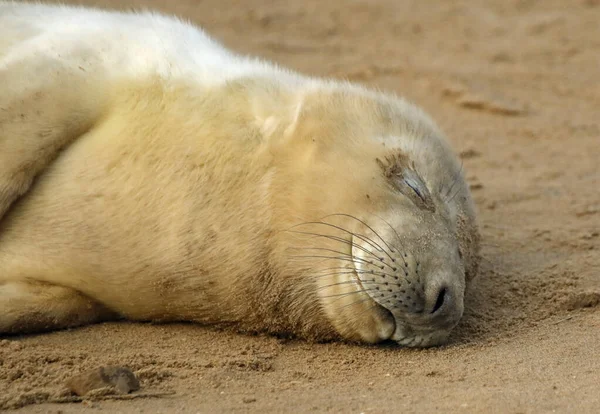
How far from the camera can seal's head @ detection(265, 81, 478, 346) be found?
12.6 ft

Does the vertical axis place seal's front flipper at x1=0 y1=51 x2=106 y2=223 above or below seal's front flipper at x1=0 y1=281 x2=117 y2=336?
above

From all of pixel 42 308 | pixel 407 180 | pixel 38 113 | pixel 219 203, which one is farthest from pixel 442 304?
pixel 38 113

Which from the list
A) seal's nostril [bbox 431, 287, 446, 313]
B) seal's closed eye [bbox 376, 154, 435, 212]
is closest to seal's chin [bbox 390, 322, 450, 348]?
seal's nostril [bbox 431, 287, 446, 313]

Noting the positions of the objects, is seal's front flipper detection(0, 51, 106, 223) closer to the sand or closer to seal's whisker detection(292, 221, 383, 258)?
the sand

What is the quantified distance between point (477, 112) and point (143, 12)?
3.50m

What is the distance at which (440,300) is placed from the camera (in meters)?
3.86

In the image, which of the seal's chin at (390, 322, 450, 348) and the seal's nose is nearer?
the seal's nose

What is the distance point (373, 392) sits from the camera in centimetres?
362

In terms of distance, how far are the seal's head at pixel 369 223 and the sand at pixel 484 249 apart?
20 cm

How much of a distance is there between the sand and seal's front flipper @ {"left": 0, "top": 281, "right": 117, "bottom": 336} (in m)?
0.07

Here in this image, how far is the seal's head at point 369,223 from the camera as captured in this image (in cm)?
385

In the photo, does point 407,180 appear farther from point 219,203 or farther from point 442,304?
point 219,203

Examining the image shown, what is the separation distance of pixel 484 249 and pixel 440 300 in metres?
1.59

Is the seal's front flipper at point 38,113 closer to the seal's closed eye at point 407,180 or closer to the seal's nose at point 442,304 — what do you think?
the seal's closed eye at point 407,180
